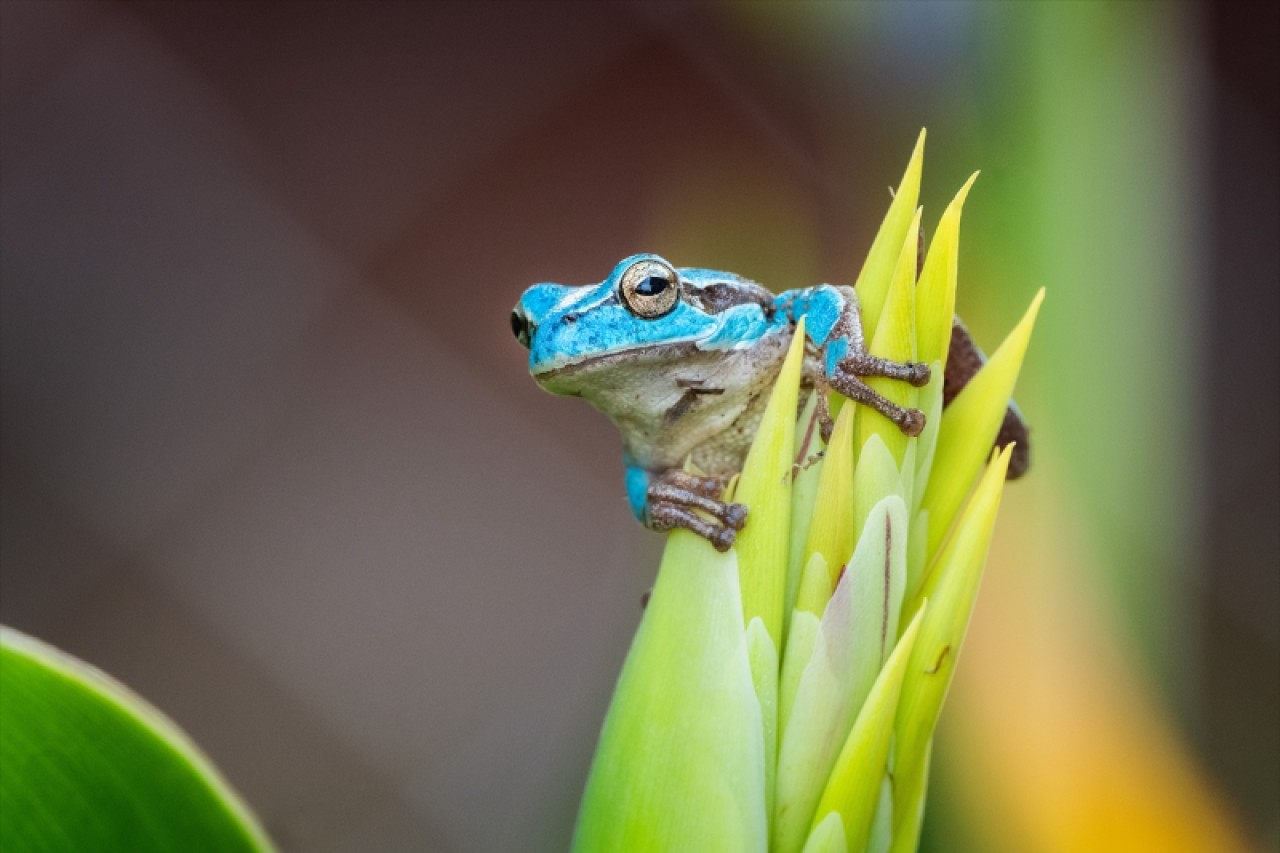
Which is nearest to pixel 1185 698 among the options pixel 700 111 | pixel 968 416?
pixel 968 416

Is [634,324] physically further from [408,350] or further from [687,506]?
[408,350]

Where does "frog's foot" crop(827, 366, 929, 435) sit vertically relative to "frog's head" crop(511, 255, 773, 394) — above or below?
below

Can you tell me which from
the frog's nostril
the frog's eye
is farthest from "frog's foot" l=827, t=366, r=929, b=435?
the frog's nostril

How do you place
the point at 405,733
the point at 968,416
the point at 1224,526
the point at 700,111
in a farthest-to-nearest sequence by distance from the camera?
the point at 405,733 → the point at 700,111 → the point at 1224,526 → the point at 968,416

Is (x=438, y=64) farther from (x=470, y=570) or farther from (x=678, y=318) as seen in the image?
(x=678, y=318)

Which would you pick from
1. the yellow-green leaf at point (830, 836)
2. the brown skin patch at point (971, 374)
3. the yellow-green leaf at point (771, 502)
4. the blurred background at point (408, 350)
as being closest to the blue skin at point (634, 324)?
the brown skin patch at point (971, 374)

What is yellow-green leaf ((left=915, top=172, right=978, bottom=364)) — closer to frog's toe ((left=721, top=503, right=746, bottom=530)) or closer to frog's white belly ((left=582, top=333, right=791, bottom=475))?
frog's toe ((left=721, top=503, right=746, bottom=530))

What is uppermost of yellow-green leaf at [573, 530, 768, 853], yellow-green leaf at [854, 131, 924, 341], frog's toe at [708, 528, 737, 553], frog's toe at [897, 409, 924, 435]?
yellow-green leaf at [854, 131, 924, 341]

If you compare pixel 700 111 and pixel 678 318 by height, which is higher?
pixel 700 111

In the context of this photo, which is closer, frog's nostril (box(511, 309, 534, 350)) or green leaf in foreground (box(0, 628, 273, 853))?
green leaf in foreground (box(0, 628, 273, 853))
